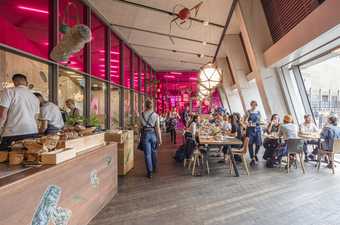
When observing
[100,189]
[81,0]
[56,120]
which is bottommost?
[100,189]

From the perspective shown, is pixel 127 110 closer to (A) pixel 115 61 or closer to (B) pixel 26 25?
(A) pixel 115 61

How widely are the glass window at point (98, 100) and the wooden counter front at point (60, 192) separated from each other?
3.25 meters

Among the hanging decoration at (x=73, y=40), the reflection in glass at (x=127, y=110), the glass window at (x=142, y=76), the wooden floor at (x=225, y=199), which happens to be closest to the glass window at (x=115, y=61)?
the reflection in glass at (x=127, y=110)

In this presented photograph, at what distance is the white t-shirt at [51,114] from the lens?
3863mm

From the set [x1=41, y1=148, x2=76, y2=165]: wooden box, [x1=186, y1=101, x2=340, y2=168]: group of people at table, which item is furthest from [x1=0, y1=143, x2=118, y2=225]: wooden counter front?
[x1=186, y1=101, x2=340, y2=168]: group of people at table

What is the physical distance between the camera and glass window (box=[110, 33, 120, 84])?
8.17 metres

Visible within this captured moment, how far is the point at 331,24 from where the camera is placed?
3754mm

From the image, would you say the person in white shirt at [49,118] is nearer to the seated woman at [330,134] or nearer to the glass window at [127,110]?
the glass window at [127,110]

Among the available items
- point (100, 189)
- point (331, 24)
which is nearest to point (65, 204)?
point (100, 189)

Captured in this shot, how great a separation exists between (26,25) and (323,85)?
24.6 feet

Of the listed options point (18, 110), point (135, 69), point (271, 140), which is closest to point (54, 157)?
point (18, 110)

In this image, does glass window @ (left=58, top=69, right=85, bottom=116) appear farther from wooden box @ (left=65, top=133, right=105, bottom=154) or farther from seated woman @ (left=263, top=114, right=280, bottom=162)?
seated woman @ (left=263, top=114, right=280, bottom=162)

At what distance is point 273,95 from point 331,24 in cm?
322

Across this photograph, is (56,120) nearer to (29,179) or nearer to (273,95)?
(29,179)
